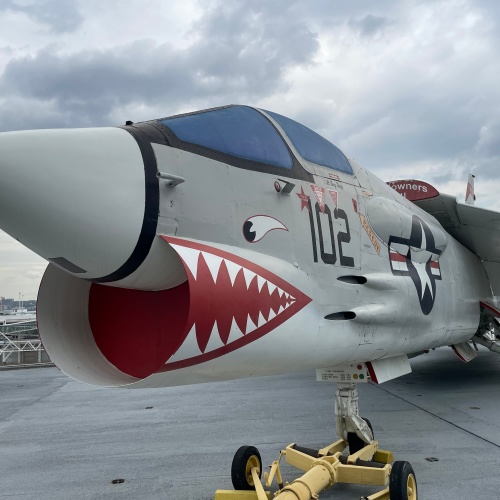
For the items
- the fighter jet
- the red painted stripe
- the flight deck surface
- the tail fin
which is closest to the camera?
the fighter jet

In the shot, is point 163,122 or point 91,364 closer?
point 163,122

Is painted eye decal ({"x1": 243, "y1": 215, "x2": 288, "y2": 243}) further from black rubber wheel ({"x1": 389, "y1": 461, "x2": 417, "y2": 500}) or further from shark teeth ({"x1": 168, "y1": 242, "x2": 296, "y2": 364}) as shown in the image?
black rubber wheel ({"x1": 389, "y1": 461, "x2": 417, "y2": 500})

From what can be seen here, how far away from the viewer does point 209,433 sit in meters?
5.97

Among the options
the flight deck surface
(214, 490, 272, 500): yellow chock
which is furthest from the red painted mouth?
the flight deck surface

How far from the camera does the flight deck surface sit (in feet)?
14.1

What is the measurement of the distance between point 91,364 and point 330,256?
1.73m

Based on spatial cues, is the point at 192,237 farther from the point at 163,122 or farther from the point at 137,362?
the point at 137,362

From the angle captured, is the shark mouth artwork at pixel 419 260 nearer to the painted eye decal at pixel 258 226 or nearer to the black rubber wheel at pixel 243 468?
the painted eye decal at pixel 258 226

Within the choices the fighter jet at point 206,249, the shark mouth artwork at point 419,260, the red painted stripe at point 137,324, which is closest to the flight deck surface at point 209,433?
the fighter jet at point 206,249

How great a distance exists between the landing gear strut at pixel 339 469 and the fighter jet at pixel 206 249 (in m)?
0.53

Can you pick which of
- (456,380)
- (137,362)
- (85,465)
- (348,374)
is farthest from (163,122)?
(456,380)

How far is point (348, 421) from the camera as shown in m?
4.33

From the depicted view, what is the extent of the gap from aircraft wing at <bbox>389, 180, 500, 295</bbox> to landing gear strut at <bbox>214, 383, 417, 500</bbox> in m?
3.90

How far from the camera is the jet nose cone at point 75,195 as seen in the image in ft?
6.03
